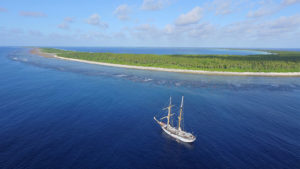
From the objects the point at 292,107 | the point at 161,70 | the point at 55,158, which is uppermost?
the point at 161,70

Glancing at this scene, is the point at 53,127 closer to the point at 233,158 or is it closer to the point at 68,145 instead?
the point at 68,145

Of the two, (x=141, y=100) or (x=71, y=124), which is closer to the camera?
(x=71, y=124)

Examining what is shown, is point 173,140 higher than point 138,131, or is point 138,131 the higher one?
point 138,131

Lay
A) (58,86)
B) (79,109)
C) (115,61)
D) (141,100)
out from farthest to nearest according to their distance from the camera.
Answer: (115,61) < (58,86) < (141,100) < (79,109)

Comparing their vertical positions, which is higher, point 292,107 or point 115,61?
point 115,61

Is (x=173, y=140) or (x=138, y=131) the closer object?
(x=173, y=140)

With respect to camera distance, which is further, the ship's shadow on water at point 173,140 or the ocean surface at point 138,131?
the ship's shadow on water at point 173,140

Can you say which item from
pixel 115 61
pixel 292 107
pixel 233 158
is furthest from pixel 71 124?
pixel 115 61

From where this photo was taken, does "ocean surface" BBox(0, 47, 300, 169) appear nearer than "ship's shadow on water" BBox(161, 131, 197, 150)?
Yes
